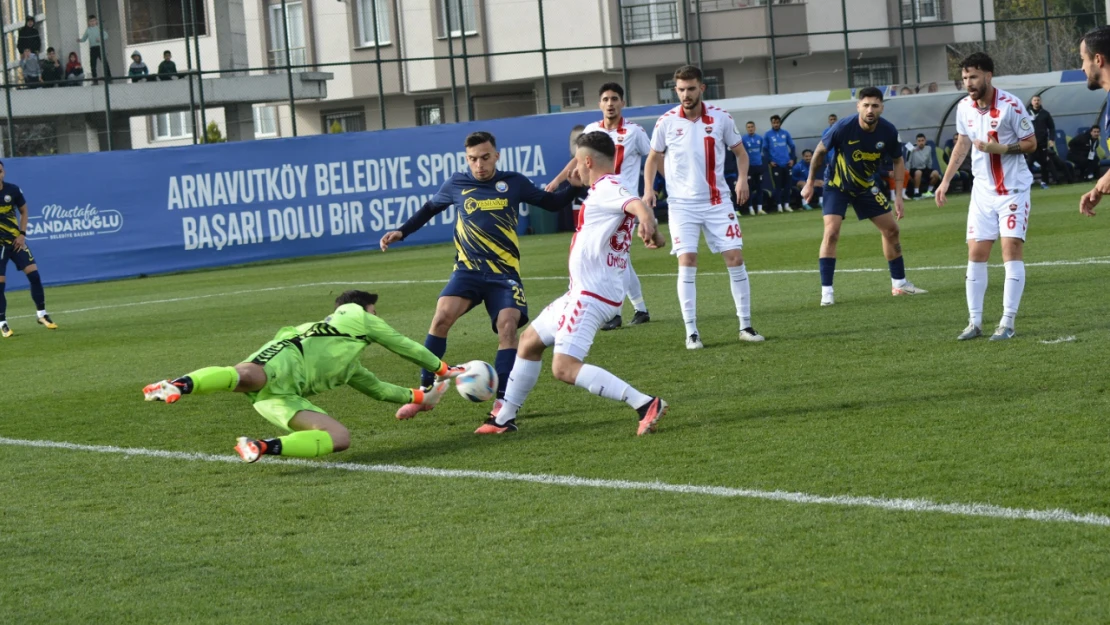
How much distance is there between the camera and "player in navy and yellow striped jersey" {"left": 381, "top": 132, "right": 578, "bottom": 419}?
8.27 meters

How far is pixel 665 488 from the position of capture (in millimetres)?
5777

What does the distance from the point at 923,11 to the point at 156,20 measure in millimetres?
22928

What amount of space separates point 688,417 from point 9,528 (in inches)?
140

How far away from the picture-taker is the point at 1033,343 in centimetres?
901

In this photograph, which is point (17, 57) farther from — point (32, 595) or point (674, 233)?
point (32, 595)

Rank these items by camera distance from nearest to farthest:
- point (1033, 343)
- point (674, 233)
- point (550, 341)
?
point (550, 341)
point (1033, 343)
point (674, 233)

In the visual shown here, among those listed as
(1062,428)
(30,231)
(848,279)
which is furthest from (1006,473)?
(30,231)

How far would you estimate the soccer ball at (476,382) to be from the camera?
303 inches

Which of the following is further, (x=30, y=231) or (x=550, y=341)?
(x=30, y=231)

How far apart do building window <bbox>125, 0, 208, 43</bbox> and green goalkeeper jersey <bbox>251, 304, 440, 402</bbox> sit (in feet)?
84.9

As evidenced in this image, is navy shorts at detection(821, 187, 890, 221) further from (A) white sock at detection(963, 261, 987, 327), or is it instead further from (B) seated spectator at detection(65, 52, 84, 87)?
(B) seated spectator at detection(65, 52, 84, 87)

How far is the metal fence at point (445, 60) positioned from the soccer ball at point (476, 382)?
21934 mm

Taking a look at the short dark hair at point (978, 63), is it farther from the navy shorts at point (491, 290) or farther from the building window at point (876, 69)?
the building window at point (876, 69)

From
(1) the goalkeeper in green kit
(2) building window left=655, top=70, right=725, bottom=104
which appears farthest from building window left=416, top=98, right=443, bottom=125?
(1) the goalkeeper in green kit
